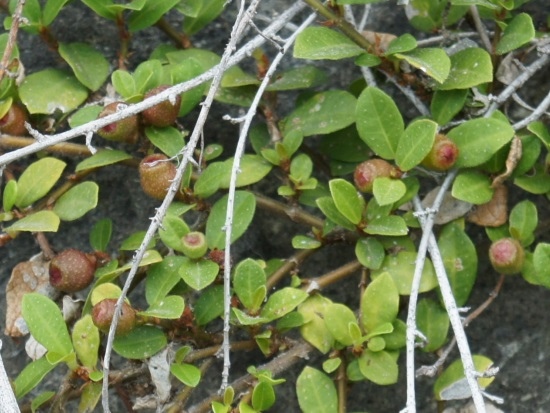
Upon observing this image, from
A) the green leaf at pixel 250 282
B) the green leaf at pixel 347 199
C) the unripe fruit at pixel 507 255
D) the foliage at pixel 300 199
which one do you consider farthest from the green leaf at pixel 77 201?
the unripe fruit at pixel 507 255

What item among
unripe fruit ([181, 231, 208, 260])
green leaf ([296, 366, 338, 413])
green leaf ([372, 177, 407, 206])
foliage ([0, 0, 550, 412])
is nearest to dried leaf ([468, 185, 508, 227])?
foliage ([0, 0, 550, 412])

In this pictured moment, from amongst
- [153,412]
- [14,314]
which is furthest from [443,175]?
[14,314]

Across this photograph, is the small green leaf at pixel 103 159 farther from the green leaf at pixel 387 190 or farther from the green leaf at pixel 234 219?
the green leaf at pixel 387 190

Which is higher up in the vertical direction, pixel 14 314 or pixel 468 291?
pixel 468 291

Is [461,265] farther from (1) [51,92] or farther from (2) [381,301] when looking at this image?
(1) [51,92]

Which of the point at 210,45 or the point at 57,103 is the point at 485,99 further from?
the point at 57,103

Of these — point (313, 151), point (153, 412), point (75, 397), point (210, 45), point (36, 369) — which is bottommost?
point (153, 412)
